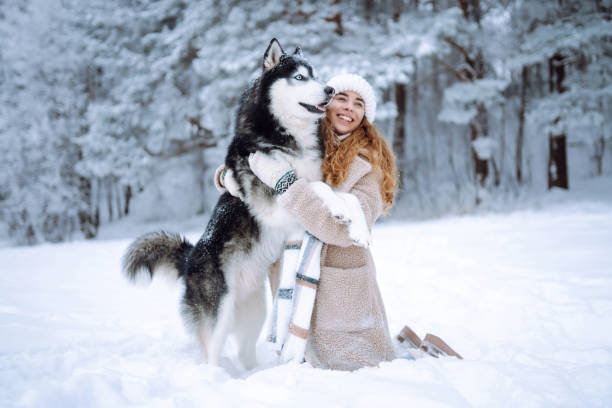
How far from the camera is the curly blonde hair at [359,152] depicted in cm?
175

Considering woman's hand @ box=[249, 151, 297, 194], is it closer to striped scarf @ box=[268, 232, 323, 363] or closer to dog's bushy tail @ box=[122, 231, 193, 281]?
striped scarf @ box=[268, 232, 323, 363]

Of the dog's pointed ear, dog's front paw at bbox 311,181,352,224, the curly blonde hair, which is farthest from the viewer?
the dog's pointed ear

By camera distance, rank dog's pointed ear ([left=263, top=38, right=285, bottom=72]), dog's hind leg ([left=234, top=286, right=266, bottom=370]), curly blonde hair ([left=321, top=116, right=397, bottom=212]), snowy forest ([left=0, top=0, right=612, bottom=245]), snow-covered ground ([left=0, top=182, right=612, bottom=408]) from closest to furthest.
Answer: snow-covered ground ([left=0, top=182, right=612, bottom=408]), curly blonde hair ([left=321, top=116, right=397, bottom=212]), dog's pointed ear ([left=263, top=38, right=285, bottom=72]), dog's hind leg ([left=234, top=286, right=266, bottom=370]), snowy forest ([left=0, top=0, right=612, bottom=245])

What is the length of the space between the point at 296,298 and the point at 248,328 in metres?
0.63

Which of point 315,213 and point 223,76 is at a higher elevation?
point 223,76

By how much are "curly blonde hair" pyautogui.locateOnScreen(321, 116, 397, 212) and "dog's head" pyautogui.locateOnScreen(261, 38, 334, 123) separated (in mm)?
183

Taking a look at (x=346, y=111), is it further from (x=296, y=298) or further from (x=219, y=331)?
(x=219, y=331)

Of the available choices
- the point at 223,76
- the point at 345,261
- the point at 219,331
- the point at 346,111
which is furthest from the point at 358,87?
the point at 223,76

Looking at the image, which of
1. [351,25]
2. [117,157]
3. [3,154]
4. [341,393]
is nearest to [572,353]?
[341,393]

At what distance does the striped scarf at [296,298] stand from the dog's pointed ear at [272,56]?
3.32 feet

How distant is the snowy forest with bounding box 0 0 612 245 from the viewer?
7.45m

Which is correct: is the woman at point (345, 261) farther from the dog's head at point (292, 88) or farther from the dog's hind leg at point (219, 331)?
the dog's hind leg at point (219, 331)

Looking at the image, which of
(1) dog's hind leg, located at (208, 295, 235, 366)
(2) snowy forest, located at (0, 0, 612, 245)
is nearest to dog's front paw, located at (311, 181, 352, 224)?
(1) dog's hind leg, located at (208, 295, 235, 366)

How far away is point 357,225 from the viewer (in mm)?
1474
